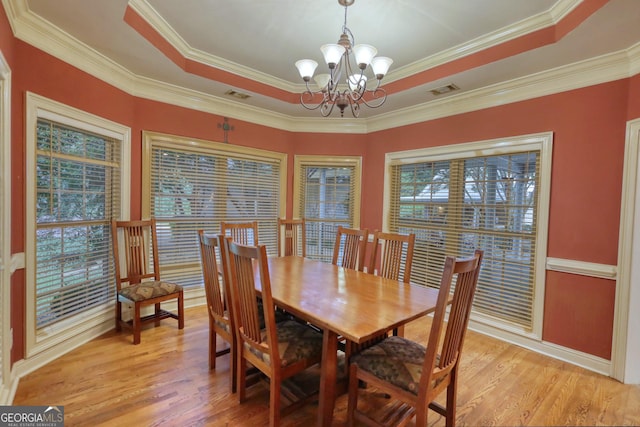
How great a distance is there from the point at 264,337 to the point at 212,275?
617mm

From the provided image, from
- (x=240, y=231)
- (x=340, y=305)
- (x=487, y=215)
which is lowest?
(x=340, y=305)

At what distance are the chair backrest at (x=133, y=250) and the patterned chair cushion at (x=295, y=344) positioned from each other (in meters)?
1.84

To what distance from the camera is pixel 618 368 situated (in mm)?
2287

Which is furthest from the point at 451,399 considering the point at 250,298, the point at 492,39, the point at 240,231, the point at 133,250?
the point at 133,250

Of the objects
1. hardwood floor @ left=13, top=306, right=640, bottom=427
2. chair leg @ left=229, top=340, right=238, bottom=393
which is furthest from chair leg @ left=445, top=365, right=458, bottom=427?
chair leg @ left=229, top=340, right=238, bottom=393

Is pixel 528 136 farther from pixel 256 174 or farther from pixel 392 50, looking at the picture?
pixel 256 174

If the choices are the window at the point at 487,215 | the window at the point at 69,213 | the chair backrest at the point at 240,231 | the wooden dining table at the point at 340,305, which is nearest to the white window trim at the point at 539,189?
the window at the point at 487,215

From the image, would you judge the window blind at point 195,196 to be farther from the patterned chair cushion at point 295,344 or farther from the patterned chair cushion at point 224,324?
the patterned chair cushion at point 295,344

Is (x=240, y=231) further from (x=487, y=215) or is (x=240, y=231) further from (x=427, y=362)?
(x=487, y=215)

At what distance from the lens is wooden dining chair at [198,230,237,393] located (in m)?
2.02

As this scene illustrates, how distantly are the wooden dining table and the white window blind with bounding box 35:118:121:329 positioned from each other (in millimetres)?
1775

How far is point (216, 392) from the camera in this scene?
6.73ft

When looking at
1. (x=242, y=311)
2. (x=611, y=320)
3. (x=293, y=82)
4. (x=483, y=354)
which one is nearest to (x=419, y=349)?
(x=242, y=311)

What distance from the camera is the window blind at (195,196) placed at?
3.39 m
